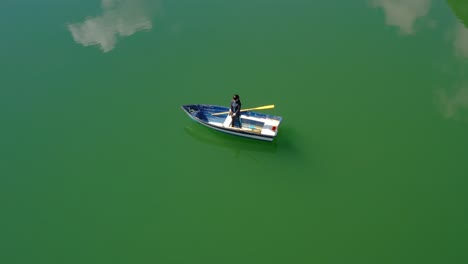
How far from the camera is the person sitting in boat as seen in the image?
11.8 metres

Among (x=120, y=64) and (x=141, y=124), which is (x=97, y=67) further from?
(x=141, y=124)

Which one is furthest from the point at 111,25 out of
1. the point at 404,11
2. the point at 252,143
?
the point at 404,11

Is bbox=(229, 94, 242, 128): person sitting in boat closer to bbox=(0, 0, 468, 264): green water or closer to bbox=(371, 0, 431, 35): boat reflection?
bbox=(0, 0, 468, 264): green water

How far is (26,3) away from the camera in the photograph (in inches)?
725

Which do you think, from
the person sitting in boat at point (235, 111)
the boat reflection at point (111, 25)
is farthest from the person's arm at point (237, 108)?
the boat reflection at point (111, 25)

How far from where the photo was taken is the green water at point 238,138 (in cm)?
1050

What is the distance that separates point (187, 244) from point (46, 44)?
10673 mm

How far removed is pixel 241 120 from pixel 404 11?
366 inches

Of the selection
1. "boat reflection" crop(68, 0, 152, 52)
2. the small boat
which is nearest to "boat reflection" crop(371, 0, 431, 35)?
the small boat

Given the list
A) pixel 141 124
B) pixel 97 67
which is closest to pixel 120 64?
pixel 97 67

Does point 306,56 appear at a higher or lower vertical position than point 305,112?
higher

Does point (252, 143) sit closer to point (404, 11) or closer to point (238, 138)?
point (238, 138)

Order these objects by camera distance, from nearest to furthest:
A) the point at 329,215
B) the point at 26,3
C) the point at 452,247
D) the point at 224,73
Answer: the point at 452,247 < the point at 329,215 < the point at 224,73 < the point at 26,3

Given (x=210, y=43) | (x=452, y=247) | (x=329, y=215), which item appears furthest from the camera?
(x=210, y=43)
